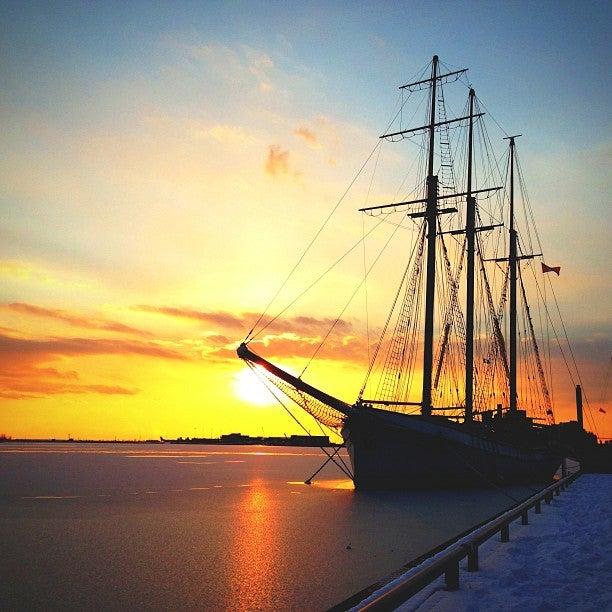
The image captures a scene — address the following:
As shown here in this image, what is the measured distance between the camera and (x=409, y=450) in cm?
3831

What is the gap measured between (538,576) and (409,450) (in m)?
29.2

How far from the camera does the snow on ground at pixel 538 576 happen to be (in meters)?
8.08

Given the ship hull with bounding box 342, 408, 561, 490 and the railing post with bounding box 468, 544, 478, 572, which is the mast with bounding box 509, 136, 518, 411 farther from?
the railing post with bounding box 468, 544, 478, 572

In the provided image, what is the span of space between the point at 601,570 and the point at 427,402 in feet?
96.6

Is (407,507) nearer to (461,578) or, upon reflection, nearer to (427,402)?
(427,402)

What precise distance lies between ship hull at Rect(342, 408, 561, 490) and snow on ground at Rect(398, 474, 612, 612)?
2138cm

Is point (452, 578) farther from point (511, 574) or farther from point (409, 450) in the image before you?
point (409, 450)

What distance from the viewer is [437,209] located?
140 ft

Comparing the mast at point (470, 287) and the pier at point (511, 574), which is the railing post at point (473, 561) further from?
the mast at point (470, 287)

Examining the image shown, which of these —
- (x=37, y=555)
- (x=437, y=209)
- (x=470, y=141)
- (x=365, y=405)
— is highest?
A: (x=470, y=141)

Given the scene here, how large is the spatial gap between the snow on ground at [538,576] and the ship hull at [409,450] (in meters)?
21.4

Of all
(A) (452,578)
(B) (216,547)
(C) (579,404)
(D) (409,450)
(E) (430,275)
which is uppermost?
(E) (430,275)

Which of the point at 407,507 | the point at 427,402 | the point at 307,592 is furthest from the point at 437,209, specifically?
the point at 307,592

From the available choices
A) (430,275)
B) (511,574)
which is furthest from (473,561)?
(430,275)
